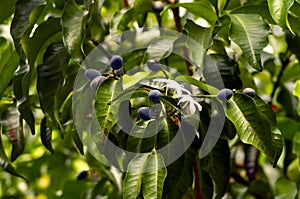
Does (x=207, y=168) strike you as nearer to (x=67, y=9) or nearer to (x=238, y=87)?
(x=238, y=87)

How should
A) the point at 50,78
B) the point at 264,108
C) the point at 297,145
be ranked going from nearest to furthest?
1. the point at 264,108
2. the point at 50,78
3. the point at 297,145

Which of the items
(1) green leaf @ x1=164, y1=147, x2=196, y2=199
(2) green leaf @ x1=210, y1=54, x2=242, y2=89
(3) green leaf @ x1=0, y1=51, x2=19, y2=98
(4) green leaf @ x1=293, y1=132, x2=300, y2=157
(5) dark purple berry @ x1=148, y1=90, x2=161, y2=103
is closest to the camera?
(5) dark purple berry @ x1=148, y1=90, x2=161, y2=103

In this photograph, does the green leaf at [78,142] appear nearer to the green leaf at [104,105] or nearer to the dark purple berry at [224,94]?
the green leaf at [104,105]

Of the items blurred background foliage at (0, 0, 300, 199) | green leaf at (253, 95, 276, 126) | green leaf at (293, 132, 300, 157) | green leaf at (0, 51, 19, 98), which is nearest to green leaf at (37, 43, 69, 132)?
blurred background foliage at (0, 0, 300, 199)

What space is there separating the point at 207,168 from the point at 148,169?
7.5 inches

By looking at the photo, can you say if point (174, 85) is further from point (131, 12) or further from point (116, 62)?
point (131, 12)

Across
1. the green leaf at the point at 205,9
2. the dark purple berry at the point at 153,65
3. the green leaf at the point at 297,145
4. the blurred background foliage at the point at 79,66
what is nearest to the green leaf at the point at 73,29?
the blurred background foliage at the point at 79,66

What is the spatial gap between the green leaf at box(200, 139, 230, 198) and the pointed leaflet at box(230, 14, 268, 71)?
0.48 feet

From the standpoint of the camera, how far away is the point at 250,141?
83 cm

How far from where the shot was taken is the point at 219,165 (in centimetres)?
97

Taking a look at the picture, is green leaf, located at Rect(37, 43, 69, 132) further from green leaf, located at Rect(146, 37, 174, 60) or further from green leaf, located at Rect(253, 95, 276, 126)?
green leaf, located at Rect(253, 95, 276, 126)

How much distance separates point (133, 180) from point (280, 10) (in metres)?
0.32

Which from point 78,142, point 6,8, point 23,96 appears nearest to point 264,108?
point 78,142

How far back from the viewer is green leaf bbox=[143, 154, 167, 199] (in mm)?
787
